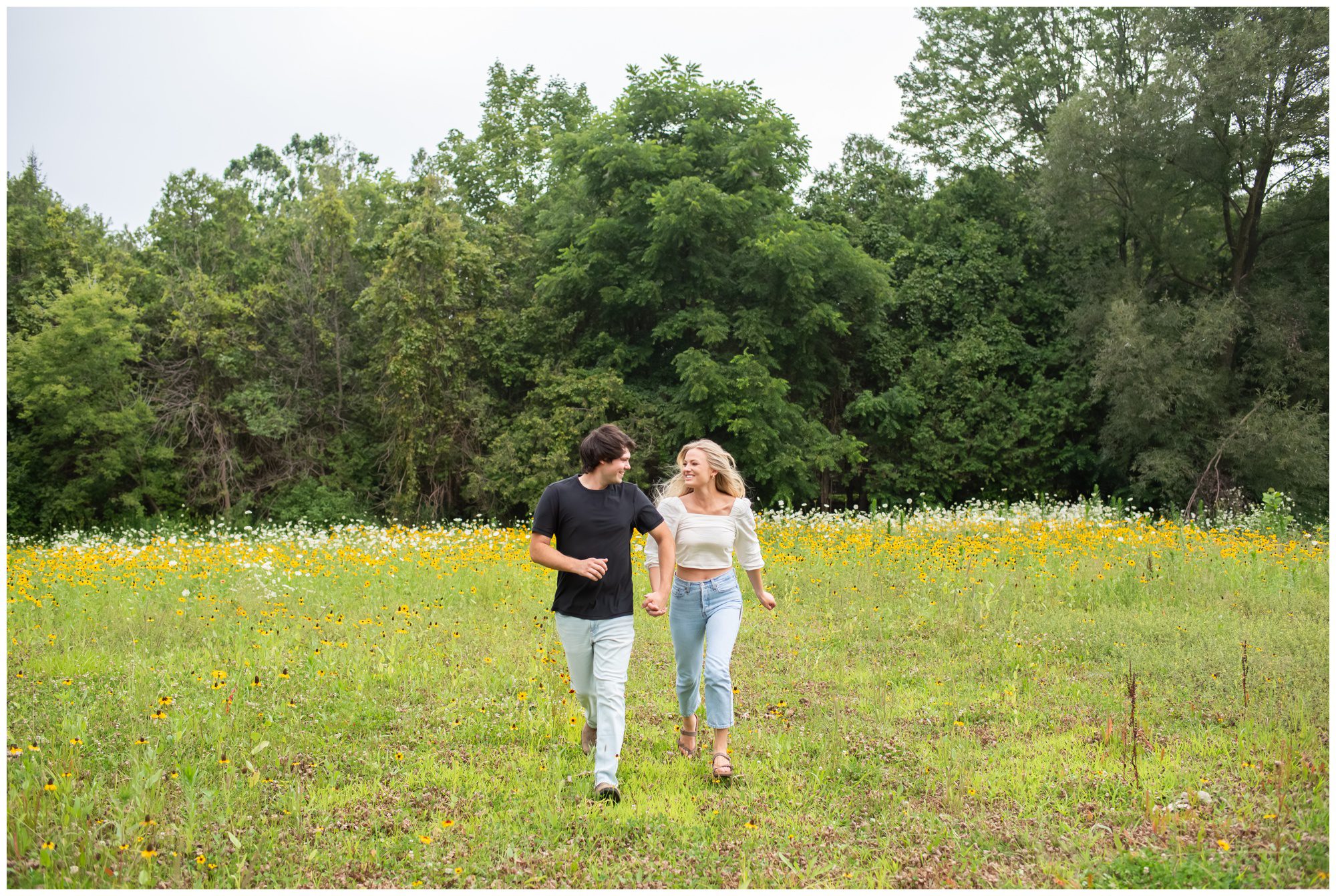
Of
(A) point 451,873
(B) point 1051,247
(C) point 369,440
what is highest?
(B) point 1051,247

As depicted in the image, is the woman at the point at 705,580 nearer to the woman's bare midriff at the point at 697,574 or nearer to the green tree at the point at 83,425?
the woman's bare midriff at the point at 697,574

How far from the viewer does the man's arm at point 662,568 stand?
17.4ft

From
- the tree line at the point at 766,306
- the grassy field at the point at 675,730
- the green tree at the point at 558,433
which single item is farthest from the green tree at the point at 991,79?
the grassy field at the point at 675,730

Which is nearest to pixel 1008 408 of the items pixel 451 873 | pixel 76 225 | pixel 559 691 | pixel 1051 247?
pixel 1051 247

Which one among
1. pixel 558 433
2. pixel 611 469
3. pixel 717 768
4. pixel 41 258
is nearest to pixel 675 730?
pixel 717 768

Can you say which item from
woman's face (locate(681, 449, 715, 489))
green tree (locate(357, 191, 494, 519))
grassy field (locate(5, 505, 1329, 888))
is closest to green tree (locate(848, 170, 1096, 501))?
green tree (locate(357, 191, 494, 519))

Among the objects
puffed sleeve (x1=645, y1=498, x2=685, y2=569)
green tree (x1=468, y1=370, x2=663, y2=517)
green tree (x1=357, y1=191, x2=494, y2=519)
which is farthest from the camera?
green tree (x1=357, y1=191, x2=494, y2=519)

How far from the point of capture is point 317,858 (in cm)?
426

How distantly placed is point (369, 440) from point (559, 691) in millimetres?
18725

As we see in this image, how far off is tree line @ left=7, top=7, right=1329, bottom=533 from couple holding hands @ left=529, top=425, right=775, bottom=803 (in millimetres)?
13970

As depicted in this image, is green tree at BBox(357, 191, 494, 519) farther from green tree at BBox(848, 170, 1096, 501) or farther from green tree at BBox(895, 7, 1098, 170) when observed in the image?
green tree at BBox(895, 7, 1098, 170)

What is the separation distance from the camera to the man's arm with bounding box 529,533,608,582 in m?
5.16

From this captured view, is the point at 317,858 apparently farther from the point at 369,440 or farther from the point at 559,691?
the point at 369,440

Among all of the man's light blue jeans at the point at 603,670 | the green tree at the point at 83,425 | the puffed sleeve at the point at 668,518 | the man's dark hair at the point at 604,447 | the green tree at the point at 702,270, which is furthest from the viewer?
the green tree at the point at 83,425
